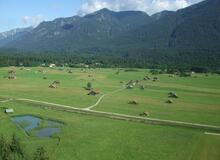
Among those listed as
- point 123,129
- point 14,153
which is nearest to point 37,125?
point 123,129

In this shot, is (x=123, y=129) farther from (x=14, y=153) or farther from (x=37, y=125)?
(x=14, y=153)

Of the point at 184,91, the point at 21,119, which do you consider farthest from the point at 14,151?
the point at 184,91

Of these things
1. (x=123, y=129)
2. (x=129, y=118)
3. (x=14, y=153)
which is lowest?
(x=123, y=129)

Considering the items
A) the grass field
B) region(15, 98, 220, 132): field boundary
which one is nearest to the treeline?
the grass field

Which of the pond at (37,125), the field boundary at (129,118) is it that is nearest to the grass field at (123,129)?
the pond at (37,125)

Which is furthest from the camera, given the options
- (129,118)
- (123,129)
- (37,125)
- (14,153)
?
(129,118)

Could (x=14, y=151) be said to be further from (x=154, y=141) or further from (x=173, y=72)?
(x=173, y=72)

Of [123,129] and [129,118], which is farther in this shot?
[129,118]

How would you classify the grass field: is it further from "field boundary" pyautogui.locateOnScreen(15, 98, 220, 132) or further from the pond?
"field boundary" pyautogui.locateOnScreen(15, 98, 220, 132)

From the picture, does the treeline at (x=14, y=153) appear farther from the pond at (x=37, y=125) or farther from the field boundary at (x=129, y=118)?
the field boundary at (x=129, y=118)
